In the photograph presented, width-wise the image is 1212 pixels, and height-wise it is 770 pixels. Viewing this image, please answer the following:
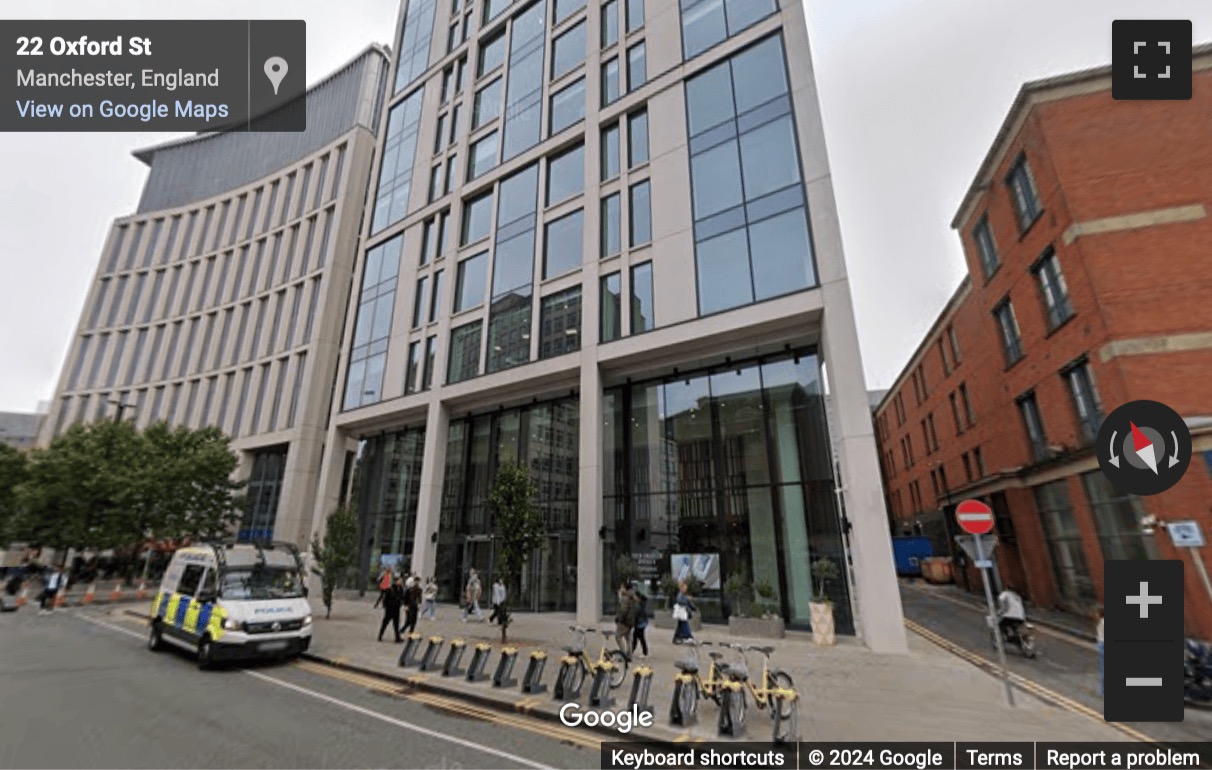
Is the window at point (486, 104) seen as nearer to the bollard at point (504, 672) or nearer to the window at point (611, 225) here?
the window at point (611, 225)

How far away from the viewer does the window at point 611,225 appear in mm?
20594

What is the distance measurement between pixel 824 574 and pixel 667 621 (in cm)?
517

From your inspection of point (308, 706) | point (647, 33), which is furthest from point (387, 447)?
point (647, 33)

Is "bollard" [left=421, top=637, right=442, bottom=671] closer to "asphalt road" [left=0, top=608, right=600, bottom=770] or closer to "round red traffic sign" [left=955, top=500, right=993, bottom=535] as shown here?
"asphalt road" [left=0, top=608, right=600, bottom=770]

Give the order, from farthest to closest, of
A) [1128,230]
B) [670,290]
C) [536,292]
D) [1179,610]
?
[536,292]
[670,290]
[1128,230]
[1179,610]

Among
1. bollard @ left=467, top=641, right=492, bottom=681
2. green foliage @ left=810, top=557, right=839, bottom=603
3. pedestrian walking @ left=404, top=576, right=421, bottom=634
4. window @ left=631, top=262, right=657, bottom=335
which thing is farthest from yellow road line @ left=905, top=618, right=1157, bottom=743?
pedestrian walking @ left=404, top=576, right=421, bottom=634

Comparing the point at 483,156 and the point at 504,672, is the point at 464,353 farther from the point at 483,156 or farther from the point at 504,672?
the point at 504,672

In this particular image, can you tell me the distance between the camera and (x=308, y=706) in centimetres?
821

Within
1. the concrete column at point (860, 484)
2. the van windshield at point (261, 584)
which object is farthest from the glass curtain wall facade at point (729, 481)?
the van windshield at point (261, 584)

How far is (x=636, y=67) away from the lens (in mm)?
22547

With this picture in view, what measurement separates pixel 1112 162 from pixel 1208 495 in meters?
11.0

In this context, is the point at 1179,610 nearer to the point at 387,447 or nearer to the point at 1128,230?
the point at 1128,230

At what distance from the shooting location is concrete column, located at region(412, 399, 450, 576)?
2238cm

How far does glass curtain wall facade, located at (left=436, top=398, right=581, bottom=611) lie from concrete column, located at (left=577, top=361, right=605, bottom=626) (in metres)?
2.04
